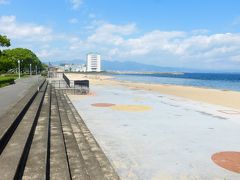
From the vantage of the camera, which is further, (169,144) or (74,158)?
(169,144)

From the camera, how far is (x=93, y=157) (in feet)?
22.2

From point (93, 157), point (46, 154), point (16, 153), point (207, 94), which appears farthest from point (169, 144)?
point (207, 94)

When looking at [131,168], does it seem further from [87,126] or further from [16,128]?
[87,126]

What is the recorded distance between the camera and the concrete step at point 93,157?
5695mm

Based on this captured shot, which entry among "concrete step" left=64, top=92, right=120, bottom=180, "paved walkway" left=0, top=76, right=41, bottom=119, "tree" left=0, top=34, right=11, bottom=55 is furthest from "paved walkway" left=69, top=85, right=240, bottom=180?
"tree" left=0, top=34, right=11, bottom=55

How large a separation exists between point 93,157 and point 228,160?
347 centimetres

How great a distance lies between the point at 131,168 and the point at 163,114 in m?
8.21

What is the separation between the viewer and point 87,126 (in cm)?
1077

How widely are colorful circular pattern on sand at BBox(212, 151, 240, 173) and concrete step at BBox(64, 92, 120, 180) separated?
2.76 m

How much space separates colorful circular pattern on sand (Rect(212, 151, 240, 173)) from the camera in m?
6.43

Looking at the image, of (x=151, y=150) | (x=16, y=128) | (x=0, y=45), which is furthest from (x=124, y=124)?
(x=0, y=45)

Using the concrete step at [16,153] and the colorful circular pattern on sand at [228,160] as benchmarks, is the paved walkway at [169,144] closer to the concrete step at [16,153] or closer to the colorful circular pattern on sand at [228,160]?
the colorful circular pattern on sand at [228,160]

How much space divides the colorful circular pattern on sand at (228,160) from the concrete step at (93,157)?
2758 mm

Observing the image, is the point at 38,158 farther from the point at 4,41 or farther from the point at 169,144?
the point at 4,41
